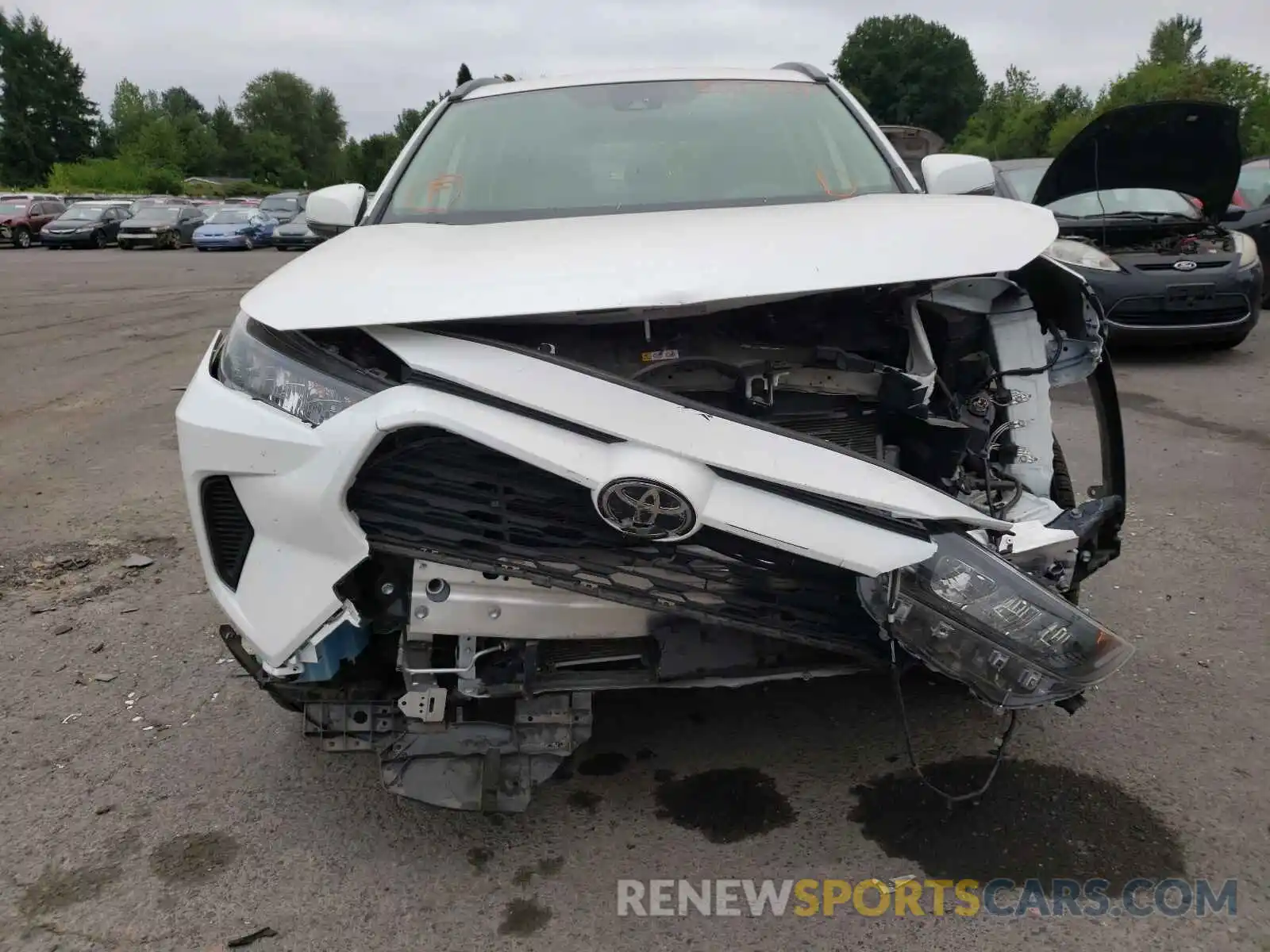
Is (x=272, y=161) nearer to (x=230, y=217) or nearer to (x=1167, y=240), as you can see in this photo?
(x=230, y=217)

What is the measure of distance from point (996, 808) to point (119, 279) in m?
18.0

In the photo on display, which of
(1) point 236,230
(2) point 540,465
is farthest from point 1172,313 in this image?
(1) point 236,230

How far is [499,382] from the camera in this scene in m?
2.00

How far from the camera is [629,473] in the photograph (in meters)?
1.89

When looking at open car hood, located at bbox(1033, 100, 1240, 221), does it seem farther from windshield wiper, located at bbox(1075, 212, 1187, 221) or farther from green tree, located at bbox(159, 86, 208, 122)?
green tree, located at bbox(159, 86, 208, 122)

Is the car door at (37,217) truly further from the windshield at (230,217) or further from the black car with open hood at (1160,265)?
the black car with open hood at (1160,265)

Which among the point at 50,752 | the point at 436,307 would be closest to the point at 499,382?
the point at 436,307

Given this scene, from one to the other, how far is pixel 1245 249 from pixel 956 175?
19.6ft

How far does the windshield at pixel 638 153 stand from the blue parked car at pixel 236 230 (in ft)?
80.4

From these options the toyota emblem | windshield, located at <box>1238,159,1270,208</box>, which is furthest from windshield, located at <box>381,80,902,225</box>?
windshield, located at <box>1238,159,1270,208</box>

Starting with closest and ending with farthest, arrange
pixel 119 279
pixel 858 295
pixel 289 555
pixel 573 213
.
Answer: pixel 289 555, pixel 858 295, pixel 573 213, pixel 119 279

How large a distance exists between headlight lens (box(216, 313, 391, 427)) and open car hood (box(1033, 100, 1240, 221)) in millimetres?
3837

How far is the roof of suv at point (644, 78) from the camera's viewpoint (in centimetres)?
378

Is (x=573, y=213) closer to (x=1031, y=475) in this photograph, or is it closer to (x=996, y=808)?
(x=1031, y=475)
